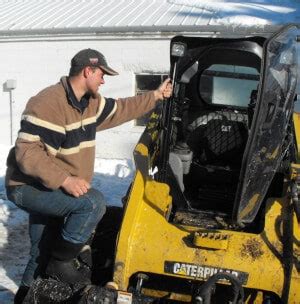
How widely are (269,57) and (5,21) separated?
31.6ft

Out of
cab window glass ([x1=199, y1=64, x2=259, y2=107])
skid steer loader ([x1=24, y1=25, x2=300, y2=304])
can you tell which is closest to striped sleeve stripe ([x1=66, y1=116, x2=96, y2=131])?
skid steer loader ([x1=24, y1=25, x2=300, y2=304])

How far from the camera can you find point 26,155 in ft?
12.0

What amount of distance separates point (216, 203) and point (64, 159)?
4.87 ft

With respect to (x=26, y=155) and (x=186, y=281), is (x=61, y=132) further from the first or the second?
(x=186, y=281)

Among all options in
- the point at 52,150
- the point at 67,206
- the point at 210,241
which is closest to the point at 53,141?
the point at 52,150

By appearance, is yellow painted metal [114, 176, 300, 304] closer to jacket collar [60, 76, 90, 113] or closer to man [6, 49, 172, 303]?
man [6, 49, 172, 303]

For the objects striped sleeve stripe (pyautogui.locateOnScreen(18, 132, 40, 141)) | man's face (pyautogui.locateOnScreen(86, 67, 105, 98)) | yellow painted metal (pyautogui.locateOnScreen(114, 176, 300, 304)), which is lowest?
yellow painted metal (pyautogui.locateOnScreen(114, 176, 300, 304))

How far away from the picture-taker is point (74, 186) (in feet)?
12.2

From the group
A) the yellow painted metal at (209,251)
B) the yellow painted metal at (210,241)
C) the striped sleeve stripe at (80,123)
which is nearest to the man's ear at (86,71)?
the striped sleeve stripe at (80,123)

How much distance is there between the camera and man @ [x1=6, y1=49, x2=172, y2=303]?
12.2 feet

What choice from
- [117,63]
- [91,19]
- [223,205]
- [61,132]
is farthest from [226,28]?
[61,132]

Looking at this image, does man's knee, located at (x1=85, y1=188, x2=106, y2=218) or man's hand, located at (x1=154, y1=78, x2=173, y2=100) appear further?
man's hand, located at (x1=154, y1=78, x2=173, y2=100)

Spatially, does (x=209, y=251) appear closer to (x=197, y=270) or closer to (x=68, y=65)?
(x=197, y=270)

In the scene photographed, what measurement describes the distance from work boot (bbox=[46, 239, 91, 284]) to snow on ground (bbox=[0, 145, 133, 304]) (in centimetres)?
91
